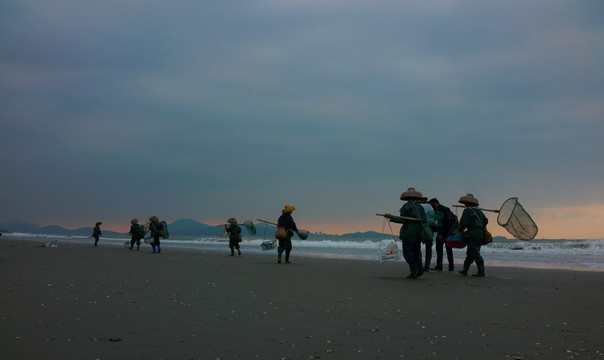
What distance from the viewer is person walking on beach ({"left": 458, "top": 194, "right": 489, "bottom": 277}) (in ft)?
41.6

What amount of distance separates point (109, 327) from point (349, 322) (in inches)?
107

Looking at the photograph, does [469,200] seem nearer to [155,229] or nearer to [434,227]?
[434,227]

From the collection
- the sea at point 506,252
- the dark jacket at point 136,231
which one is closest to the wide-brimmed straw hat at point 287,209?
the sea at point 506,252

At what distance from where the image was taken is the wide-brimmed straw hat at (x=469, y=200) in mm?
12922

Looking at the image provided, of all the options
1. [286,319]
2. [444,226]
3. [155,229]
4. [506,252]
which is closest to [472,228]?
[444,226]

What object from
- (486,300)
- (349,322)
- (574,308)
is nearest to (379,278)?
(486,300)

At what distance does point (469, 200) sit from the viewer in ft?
42.4

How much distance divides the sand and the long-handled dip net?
2513 millimetres

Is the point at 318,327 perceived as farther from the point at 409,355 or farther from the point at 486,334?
the point at 486,334

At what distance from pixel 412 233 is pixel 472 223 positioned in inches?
84.5

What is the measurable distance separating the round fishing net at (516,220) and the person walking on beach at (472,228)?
446mm

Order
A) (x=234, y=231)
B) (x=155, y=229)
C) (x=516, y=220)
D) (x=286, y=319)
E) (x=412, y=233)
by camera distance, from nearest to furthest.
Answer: (x=286, y=319) < (x=412, y=233) < (x=516, y=220) < (x=234, y=231) < (x=155, y=229)

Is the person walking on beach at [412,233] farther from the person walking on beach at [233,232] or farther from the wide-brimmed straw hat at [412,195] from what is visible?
the person walking on beach at [233,232]

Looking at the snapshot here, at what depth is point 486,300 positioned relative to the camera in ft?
27.1
